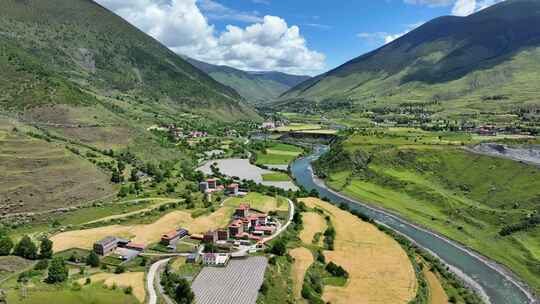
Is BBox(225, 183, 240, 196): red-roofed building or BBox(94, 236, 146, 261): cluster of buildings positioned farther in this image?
BBox(225, 183, 240, 196): red-roofed building

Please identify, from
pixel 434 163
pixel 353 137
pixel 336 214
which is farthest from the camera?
pixel 353 137

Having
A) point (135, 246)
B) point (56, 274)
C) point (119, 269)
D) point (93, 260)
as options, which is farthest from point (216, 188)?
point (56, 274)

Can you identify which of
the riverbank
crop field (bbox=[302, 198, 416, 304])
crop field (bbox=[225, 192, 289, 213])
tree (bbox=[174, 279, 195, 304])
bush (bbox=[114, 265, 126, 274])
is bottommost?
the riverbank

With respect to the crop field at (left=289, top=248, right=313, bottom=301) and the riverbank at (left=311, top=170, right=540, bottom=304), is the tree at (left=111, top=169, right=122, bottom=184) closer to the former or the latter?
the crop field at (left=289, top=248, right=313, bottom=301)

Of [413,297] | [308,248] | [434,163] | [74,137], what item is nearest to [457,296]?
[413,297]

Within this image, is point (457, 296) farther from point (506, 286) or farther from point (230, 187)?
point (230, 187)

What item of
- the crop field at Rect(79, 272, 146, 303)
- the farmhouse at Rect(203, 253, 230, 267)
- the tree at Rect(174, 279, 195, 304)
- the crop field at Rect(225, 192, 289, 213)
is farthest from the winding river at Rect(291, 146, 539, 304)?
the crop field at Rect(79, 272, 146, 303)
